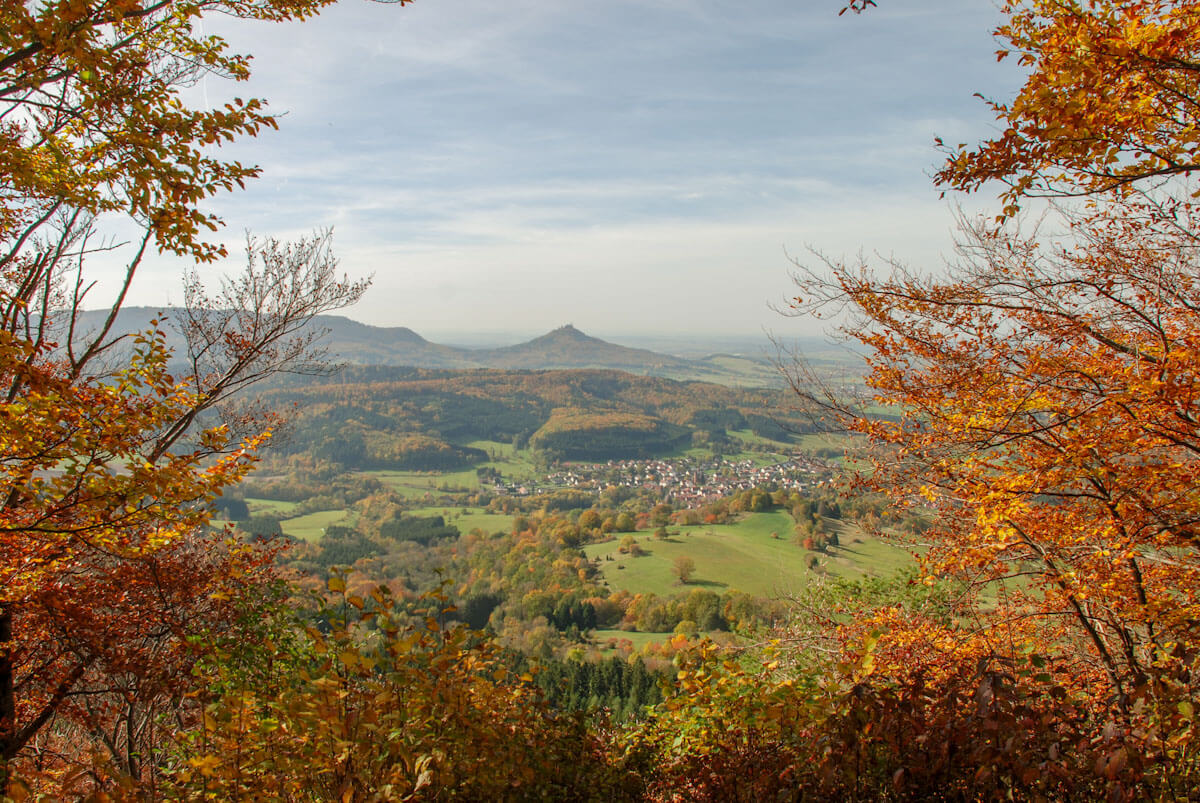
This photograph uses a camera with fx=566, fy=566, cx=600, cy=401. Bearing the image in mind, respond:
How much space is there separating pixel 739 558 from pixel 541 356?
487 ft

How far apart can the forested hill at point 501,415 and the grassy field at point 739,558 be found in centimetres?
2826

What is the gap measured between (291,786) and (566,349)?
184409 millimetres

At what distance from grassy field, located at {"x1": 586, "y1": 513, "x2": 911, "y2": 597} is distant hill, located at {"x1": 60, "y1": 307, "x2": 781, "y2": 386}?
79987 mm

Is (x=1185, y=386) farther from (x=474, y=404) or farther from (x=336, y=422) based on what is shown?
(x=474, y=404)

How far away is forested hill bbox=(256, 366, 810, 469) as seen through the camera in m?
73.3

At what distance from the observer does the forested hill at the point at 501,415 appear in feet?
241

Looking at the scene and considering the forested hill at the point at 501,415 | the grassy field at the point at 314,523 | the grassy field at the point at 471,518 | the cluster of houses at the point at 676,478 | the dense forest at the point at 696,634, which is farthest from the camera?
the forested hill at the point at 501,415

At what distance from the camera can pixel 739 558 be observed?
36.0 m

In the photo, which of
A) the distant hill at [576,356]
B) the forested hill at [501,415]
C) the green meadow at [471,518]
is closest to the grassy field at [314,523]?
the green meadow at [471,518]

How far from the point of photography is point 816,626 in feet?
29.3

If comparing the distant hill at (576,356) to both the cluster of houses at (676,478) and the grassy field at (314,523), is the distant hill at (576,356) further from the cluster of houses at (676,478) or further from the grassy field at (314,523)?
the grassy field at (314,523)

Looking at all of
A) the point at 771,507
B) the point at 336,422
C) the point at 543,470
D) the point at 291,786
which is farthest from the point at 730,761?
the point at 336,422

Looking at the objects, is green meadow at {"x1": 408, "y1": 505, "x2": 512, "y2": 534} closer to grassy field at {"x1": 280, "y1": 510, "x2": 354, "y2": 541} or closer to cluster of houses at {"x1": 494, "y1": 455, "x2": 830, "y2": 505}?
grassy field at {"x1": 280, "y1": 510, "x2": 354, "y2": 541}

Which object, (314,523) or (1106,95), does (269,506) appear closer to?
(314,523)
